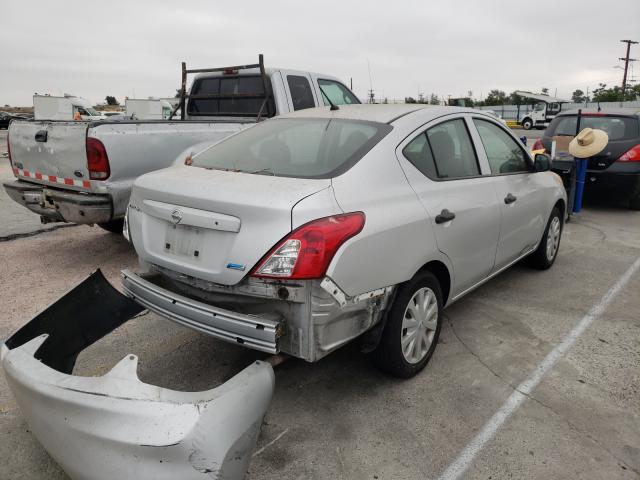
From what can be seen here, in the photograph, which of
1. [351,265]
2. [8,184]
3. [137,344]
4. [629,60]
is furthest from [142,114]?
[629,60]

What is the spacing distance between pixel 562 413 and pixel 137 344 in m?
2.83

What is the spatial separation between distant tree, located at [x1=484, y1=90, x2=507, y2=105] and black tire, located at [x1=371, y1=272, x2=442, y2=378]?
62.6m

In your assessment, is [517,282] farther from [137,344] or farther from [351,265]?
[137,344]

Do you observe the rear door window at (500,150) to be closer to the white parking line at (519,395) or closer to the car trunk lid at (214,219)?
the white parking line at (519,395)

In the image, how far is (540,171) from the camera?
4617mm

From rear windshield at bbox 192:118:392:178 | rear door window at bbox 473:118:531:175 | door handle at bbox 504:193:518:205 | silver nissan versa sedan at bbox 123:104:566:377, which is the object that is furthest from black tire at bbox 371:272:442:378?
rear door window at bbox 473:118:531:175

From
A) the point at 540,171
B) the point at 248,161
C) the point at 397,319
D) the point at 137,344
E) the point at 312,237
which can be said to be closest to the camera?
the point at 312,237

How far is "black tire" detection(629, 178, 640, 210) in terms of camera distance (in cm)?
825

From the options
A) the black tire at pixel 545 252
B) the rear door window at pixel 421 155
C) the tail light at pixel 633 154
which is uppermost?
the rear door window at pixel 421 155

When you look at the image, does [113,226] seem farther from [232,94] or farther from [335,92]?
[335,92]

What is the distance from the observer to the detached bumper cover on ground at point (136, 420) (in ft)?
6.44

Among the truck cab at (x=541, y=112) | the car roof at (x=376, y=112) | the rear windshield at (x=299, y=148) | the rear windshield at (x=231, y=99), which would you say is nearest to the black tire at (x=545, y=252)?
the car roof at (x=376, y=112)

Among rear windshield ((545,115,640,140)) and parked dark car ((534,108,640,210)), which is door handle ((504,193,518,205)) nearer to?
parked dark car ((534,108,640,210))

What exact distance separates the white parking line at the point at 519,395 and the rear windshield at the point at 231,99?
13.9 feet
